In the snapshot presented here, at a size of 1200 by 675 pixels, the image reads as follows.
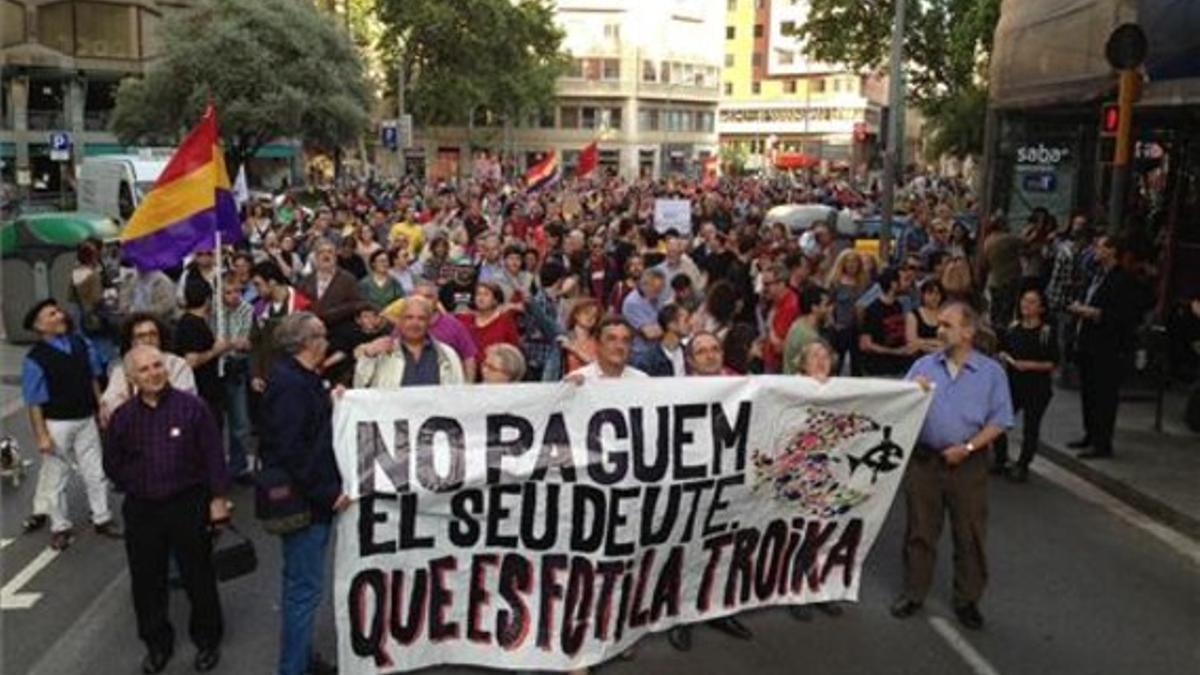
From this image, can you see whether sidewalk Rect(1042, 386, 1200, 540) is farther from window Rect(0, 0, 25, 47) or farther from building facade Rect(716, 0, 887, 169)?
building facade Rect(716, 0, 887, 169)

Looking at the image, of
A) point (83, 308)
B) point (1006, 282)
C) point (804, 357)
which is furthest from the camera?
point (1006, 282)

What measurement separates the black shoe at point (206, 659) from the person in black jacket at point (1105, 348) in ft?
23.5

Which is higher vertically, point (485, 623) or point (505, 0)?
point (505, 0)

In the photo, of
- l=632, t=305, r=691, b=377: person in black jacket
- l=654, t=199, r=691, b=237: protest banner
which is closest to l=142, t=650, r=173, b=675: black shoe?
l=632, t=305, r=691, b=377: person in black jacket

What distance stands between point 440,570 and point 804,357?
2255 millimetres

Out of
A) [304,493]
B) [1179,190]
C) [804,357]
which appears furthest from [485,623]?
[1179,190]

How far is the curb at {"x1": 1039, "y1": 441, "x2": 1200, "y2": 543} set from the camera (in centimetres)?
848

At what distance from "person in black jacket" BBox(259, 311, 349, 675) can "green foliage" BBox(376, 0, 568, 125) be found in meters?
60.9

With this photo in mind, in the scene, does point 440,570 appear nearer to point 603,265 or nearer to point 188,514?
point 188,514

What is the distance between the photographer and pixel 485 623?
219 inches

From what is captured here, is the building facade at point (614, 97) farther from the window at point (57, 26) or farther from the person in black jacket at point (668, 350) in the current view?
the person in black jacket at point (668, 350)

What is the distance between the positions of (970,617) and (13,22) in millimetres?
53916

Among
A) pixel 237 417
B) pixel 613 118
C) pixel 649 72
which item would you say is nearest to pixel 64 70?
pixel 237 417

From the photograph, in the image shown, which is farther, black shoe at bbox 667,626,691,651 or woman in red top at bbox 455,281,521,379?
woman in red top at bbox 455,281,521,379
